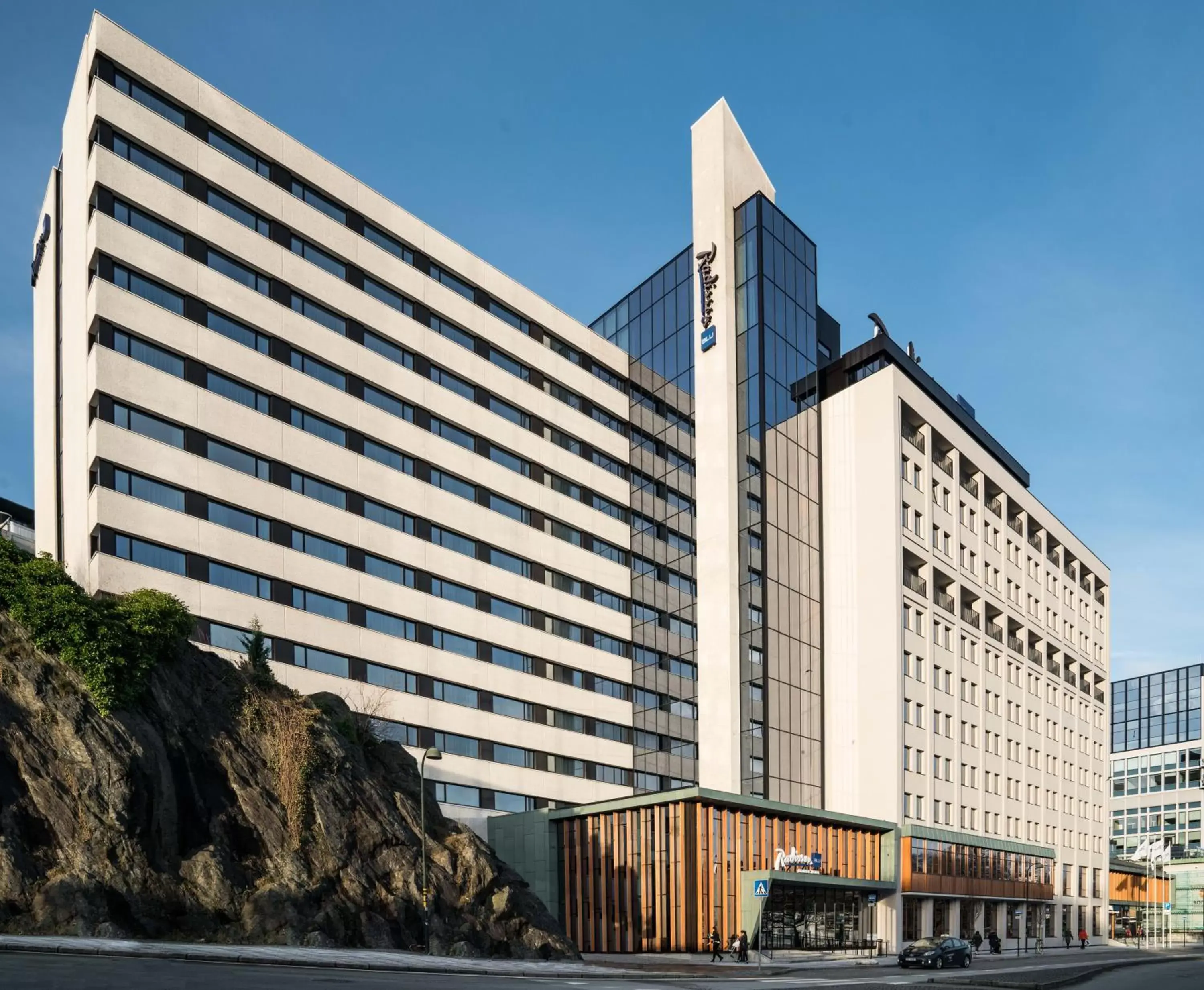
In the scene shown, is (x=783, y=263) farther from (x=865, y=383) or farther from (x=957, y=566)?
(x=957, y=566)

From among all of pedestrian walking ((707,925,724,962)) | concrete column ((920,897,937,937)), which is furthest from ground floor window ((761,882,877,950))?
concrete column ((920,897,937,937))

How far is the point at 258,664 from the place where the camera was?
45.2 metres

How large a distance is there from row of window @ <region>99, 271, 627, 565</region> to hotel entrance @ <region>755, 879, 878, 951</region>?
2343 centimetres

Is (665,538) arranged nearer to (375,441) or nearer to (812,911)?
(375,441)

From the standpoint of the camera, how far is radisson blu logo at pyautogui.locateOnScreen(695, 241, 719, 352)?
70.9m

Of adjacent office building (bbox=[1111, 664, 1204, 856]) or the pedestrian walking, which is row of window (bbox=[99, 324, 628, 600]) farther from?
adjacent office building (bbox=[1111, 664, 1204, 856])

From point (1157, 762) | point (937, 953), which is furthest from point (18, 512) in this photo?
point (1157, 762)

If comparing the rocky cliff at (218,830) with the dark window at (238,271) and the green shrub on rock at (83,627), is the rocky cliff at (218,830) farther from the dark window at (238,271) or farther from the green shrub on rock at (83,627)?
the dark window at (238,271)

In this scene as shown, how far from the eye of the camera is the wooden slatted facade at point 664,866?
51.2 meters

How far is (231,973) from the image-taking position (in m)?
25.8

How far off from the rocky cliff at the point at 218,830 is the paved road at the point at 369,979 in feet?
23.6

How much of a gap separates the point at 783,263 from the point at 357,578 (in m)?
33.5

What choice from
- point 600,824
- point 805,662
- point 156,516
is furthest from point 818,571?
point 156,516

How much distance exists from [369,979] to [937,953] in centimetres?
3153
